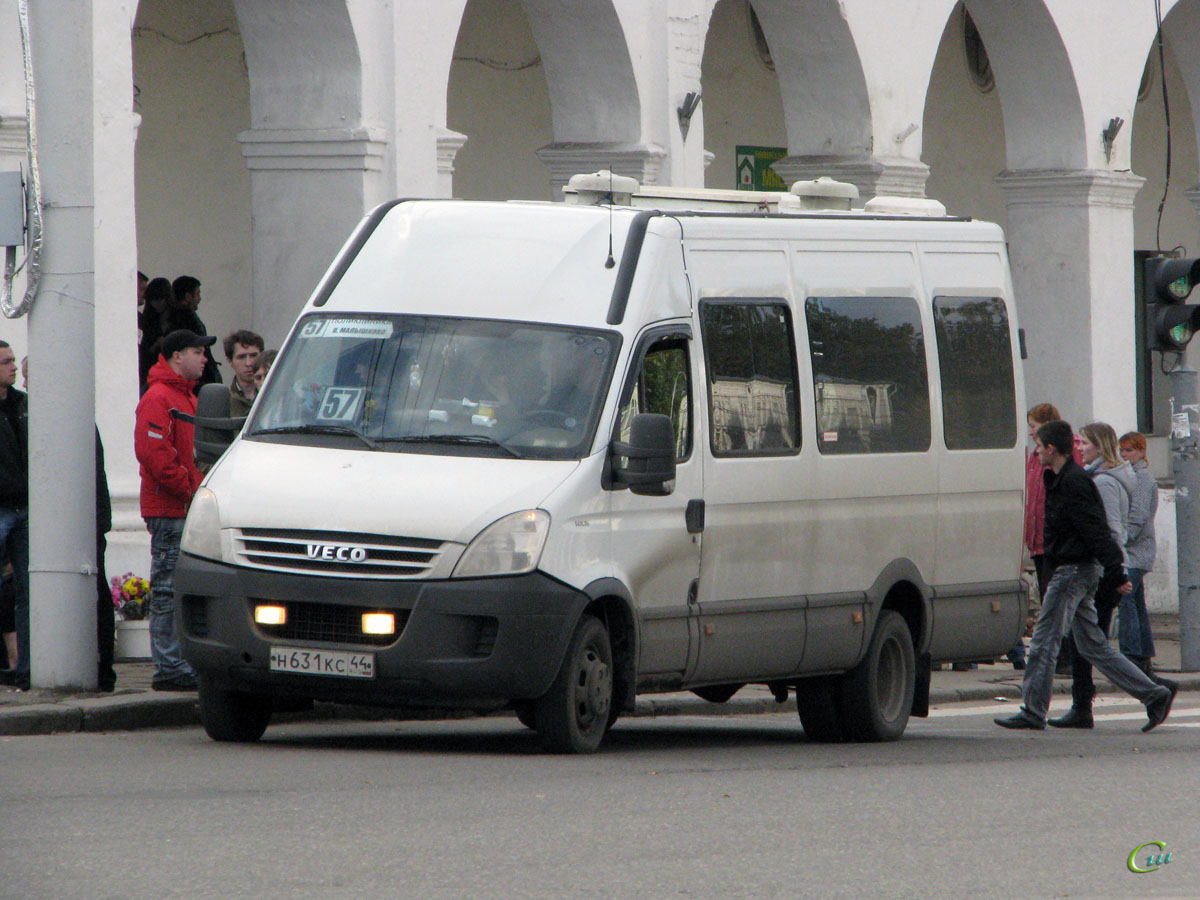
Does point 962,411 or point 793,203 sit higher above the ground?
point 793,203

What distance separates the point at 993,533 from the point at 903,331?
51.2 inches

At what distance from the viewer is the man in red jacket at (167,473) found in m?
11.6

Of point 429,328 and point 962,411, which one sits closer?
point 429,328

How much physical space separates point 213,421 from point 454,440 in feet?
4.06

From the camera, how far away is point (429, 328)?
10320 mm

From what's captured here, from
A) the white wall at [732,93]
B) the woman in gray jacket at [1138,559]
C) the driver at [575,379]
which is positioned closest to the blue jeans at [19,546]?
the driver at [575,379]

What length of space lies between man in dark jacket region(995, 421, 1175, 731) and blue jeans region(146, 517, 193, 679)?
15.3ft

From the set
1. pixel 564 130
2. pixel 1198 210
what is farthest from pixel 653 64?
pixel 1198 210


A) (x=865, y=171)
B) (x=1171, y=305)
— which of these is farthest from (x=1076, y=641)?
(x=865, y=171)

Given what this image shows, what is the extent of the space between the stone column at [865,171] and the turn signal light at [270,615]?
1117cm

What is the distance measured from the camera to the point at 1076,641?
13234 mm

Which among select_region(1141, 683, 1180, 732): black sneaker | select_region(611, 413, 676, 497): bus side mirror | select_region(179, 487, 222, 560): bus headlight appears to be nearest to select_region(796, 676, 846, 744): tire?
select_region(611, 413, 676, 497): bus side mirror

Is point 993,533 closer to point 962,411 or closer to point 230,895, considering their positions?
point 962,411

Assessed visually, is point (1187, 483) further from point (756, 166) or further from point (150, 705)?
point (150, 705)
